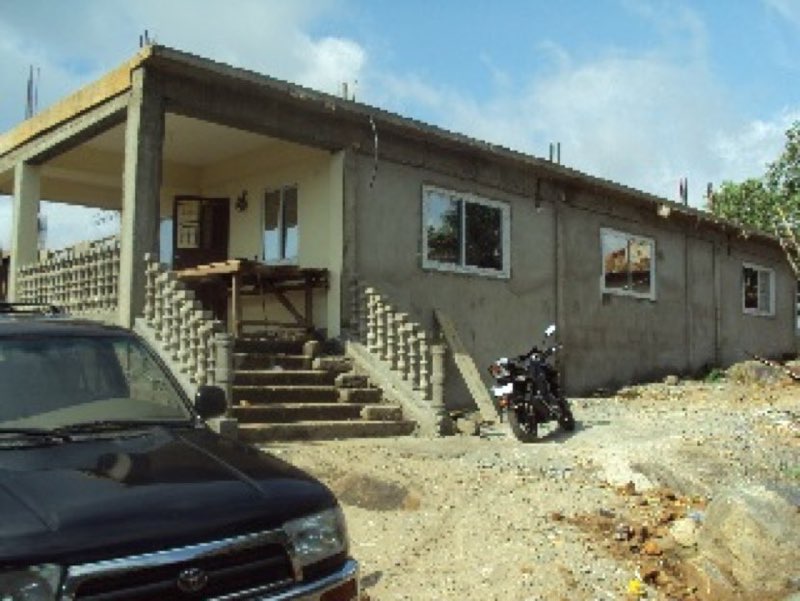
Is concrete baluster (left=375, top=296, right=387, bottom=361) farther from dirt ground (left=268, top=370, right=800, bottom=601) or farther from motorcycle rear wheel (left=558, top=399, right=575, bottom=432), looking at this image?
motorcycle rear wheel (left=558, top=399, right=575, bottom=432)

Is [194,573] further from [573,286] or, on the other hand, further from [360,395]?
[573,286]

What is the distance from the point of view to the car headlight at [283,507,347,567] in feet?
9.87

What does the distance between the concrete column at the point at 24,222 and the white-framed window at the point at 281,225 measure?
11.9 ft

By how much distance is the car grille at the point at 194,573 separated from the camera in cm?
250

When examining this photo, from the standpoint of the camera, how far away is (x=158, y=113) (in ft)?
34.3

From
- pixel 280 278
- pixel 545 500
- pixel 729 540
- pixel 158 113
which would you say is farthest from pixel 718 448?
pixel 158 113

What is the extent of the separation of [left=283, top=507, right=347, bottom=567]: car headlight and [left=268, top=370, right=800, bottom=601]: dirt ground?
184cm

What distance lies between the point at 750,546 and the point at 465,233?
9354 mm

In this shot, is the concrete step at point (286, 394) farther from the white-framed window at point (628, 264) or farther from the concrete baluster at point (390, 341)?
the white-framed window at point (628, 264)

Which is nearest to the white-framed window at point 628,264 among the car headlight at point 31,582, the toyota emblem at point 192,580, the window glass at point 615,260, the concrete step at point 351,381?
the window glass at point 615,260

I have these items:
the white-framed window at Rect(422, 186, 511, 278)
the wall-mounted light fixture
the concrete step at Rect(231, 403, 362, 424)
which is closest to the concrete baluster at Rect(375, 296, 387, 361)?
the concrete step at Rect(231, 403, 362, 424)

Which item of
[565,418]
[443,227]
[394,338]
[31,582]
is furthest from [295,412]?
[31,582]

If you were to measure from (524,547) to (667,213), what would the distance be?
46.1 feet

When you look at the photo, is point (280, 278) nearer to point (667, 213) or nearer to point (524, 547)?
point (524, 547)
